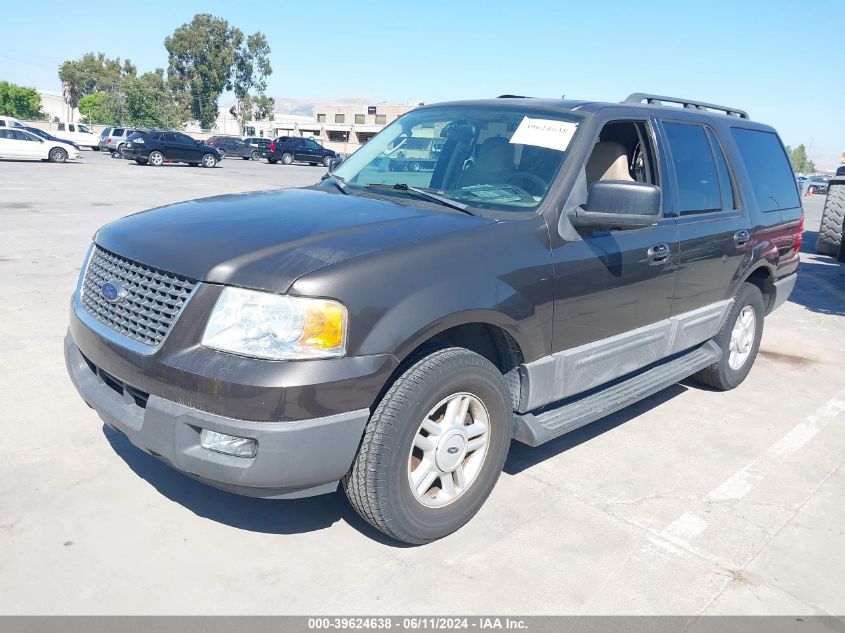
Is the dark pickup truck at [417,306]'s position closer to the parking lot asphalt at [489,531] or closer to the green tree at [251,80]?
the parking lot asphalt at [489,531]

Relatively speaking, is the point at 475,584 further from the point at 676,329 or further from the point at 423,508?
the point at 676,329

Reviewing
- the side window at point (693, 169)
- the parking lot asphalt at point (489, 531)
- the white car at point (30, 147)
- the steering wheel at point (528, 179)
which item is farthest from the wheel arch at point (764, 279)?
the white car at point (30, 147)

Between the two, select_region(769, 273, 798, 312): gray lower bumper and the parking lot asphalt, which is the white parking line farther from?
select_region(769, 273, 798, 312): gray lower bumper

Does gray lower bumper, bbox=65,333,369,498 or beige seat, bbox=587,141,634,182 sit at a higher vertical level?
beige seat, bbox=587,141,634,182

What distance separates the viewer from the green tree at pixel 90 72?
9306 cm

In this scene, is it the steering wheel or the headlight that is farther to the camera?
the steering wheel

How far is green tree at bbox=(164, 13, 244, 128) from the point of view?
248 feet

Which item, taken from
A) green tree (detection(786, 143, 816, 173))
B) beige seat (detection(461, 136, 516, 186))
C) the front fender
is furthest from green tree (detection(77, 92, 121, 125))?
green tree (detection(786, 143, 816, 173))

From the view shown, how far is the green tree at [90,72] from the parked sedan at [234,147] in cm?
5291

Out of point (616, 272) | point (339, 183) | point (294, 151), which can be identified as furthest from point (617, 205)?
point (294, 151)

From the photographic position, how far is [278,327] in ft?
8.72

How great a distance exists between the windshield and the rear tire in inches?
414

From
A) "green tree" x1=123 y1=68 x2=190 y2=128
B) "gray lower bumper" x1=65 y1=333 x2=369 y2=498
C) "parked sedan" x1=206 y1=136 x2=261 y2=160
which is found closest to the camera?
"gray lower bumper" x1=65 y1=333 x2=369 y2=498

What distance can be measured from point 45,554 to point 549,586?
6.82 feet
